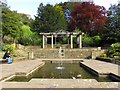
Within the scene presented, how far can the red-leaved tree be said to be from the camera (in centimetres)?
4253

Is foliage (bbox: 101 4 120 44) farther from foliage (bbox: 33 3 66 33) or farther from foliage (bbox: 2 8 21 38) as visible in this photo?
foliage (bbox: 2 8 21 38)

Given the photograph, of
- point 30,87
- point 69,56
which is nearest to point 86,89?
point 30,87

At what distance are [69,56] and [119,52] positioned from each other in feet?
22.0

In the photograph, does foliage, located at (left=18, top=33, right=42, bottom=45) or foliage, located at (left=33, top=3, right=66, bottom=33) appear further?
foliage, located at (left=33, top=3, right=66, bottom=33)

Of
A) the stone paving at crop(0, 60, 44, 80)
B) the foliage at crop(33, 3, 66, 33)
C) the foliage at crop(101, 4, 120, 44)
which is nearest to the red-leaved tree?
the foliage at crop(33, 3, 66, 33)

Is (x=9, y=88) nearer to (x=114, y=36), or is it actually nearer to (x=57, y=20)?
(x=114, y=36)

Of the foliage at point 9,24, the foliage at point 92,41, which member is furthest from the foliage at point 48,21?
the foliage at point 9,24

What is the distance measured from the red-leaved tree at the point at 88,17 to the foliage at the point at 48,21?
9.06 ft

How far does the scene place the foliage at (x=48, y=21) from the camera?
40750 millimetres

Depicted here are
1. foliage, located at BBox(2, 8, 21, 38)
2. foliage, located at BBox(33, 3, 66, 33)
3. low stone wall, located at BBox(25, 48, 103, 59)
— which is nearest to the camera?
low stone wall, located at BBox(25, 48, 103, 59)

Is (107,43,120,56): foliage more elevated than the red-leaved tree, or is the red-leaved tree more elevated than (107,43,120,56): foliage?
the red-leaved tree

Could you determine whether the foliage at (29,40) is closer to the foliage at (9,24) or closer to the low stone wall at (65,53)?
the foliage at (9,24)

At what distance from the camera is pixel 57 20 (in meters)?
41.2

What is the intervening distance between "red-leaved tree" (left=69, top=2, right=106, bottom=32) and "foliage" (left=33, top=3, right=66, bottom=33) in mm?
2762
